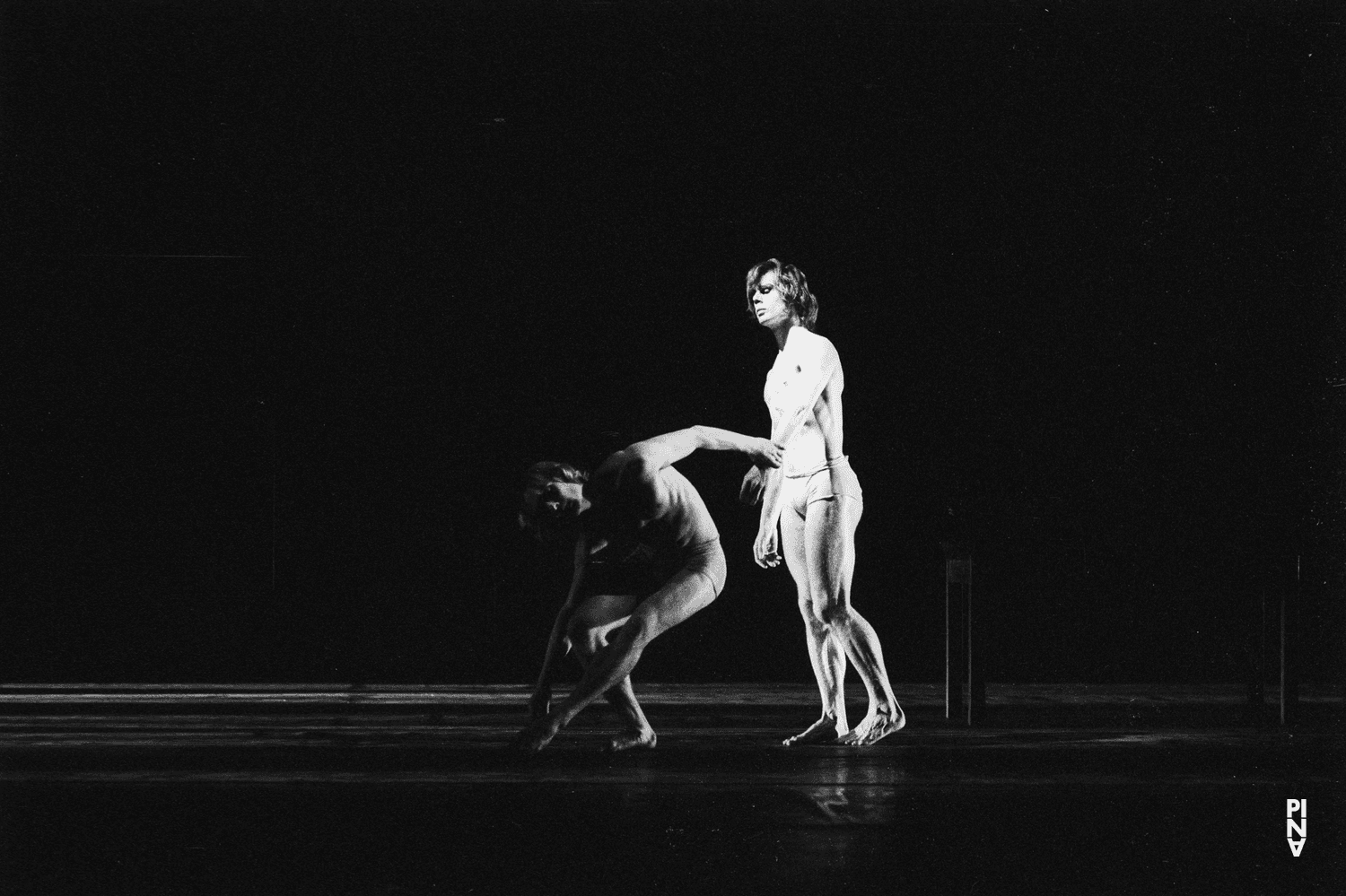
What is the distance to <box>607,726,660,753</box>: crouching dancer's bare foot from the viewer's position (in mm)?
4641

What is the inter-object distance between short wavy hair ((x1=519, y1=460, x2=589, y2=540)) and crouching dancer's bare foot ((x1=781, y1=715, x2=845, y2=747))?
126 cm

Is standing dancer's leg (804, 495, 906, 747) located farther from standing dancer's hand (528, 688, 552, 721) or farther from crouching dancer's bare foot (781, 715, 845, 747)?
standing dancer's hand (528, 688, 552, 721)

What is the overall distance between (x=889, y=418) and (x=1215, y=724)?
7.22 ft

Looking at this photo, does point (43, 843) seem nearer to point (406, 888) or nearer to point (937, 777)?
point (406, 888)

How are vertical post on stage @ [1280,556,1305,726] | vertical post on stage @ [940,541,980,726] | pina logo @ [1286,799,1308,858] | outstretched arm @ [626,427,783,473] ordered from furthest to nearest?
vertical post on stage @ [1280,556,1305,726]
vertical post on stage @ [940,541,980,726]
outstretched arm @ [626,427,783,473]
pina logo @ [1286,799,1308,858]

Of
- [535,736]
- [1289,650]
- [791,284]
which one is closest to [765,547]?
[791,284]

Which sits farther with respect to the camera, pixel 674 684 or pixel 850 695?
pixel 674 684

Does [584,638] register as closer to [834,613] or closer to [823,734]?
[834,613]

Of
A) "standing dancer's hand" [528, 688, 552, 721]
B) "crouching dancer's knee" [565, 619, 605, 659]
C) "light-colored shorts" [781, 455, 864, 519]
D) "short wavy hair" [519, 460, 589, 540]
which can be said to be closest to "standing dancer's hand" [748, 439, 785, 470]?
"light-colored shorts" [781, 455, 864, 519]

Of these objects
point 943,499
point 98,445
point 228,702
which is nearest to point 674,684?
point 943,499

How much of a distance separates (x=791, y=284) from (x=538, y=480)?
3.95 feet

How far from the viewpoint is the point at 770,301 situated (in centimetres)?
480

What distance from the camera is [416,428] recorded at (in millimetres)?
6863

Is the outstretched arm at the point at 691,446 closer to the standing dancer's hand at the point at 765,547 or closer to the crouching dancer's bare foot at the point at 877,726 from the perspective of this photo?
the standing dancer's hand at the point at 765,547
